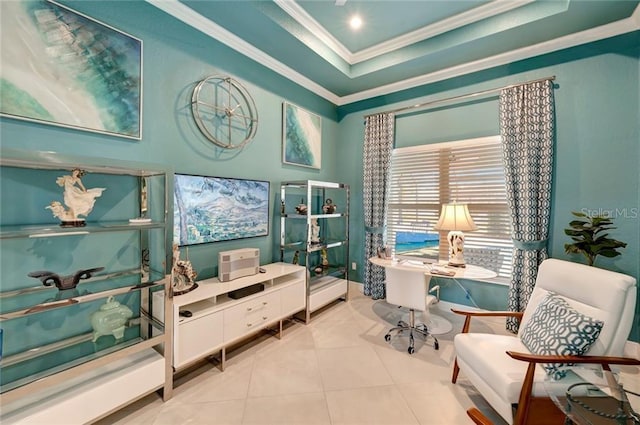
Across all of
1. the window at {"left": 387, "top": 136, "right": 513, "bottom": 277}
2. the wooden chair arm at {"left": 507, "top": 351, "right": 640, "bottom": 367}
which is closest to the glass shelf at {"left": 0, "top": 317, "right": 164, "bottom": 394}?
the wooden chair arm at {"left": 507, "top": 351, "right": 640, "bottom": 367}

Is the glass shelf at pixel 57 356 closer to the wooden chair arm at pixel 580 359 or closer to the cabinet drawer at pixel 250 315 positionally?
the cabinet drawer at pixel 250 315

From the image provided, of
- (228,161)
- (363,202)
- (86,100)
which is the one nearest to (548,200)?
(363,202)

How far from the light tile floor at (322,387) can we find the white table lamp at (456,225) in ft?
2.78

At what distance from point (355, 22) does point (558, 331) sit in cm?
315

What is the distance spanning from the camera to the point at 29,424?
49.8 inches

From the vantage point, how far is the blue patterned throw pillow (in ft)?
4.80

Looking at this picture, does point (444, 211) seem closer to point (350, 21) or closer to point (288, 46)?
→ point (350, 21)

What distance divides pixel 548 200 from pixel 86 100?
4.13m

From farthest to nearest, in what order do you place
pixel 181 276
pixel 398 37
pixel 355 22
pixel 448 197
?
pixel 448 197 → pixel 398 37 → pixel 355 22 → pixel 181 276

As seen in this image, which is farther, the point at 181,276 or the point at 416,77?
the point at 416,77

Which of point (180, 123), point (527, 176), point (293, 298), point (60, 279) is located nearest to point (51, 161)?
point (60, 279)

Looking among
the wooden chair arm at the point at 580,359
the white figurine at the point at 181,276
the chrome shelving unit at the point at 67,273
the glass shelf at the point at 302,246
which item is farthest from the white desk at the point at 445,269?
the chrome shelving unit at the point at 67,273

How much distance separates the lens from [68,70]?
1.65 m

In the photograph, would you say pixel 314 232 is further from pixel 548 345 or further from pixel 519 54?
pixel 519 54
